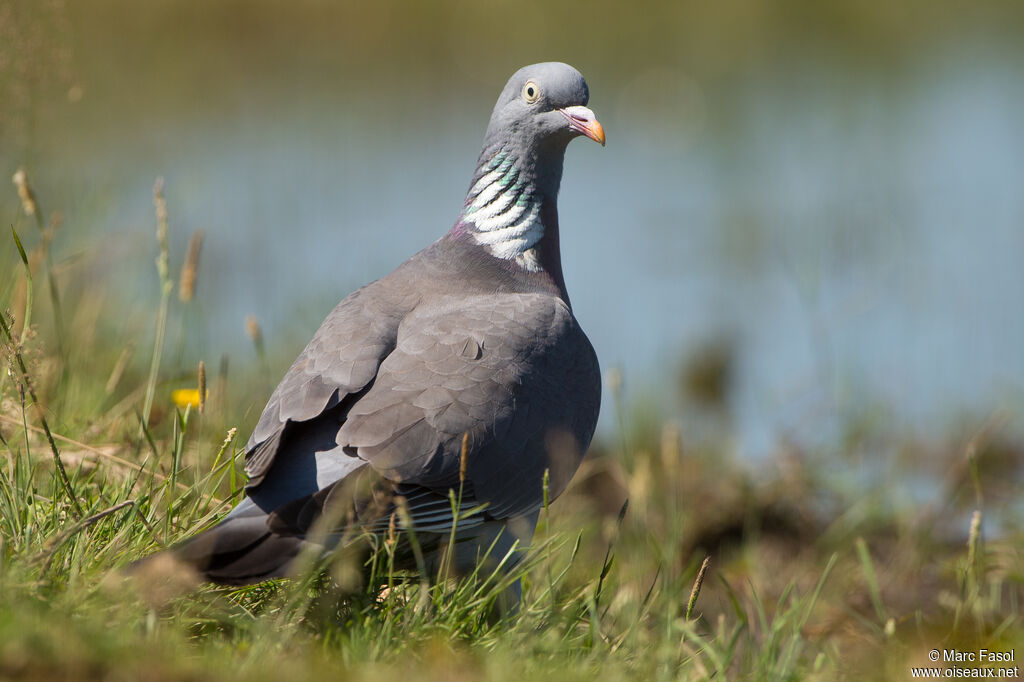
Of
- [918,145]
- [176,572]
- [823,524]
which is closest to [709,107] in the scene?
[918,145]

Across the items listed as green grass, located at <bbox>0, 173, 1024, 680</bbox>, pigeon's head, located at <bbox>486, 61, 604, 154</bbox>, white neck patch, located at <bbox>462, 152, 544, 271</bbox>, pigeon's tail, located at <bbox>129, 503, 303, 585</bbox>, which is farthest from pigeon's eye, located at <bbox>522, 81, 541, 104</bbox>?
pigeon's tail, located at <bbox>129, 503, 303, 585</bbox>

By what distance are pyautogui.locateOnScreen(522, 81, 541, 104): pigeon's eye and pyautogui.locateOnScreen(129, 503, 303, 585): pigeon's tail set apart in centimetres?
205

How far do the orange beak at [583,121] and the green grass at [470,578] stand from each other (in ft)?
3.29

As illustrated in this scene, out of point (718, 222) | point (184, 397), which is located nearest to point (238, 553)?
point (184, 397)

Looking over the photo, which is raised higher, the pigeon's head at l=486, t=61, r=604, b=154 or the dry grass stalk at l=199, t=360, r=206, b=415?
the pigeon's head at l=486, t=61, r=604, b=154

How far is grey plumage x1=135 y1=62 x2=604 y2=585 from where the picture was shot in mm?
3010

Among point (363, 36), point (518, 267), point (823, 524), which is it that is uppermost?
point (363, 36)

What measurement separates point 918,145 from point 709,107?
211cm

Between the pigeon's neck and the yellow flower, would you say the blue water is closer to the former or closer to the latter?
the yellow flower

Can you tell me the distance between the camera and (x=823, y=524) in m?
5.57

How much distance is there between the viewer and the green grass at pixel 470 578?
2672mm

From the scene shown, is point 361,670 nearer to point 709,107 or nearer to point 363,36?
point 709,107

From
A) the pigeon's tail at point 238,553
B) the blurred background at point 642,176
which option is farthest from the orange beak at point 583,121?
the pigeon's tail at point 238,553

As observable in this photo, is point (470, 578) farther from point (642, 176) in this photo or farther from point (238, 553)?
point (642, 176)
